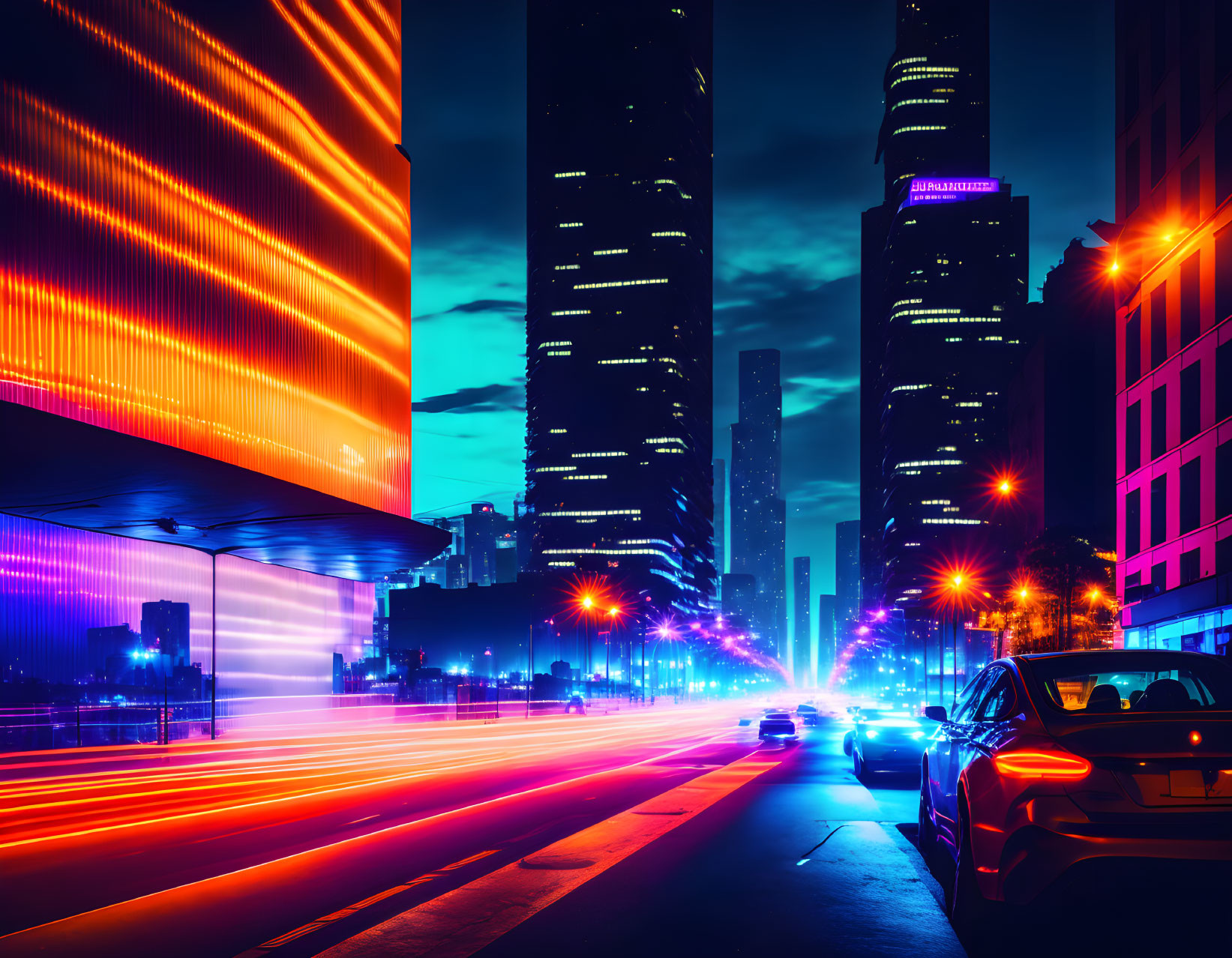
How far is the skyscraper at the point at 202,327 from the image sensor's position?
3119 centimetres

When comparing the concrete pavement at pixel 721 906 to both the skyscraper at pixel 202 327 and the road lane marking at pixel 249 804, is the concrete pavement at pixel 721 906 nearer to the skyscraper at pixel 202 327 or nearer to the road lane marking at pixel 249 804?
the road lane marking at pixel 249 804

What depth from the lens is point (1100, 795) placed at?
6.27m

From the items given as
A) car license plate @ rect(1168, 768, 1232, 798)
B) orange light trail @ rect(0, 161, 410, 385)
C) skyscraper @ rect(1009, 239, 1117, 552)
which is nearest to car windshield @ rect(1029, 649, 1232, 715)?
car license plate @ rect(1168, 768, 1232, 798)

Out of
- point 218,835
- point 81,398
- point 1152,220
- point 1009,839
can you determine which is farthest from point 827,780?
point 1152,220

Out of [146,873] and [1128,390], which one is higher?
[1128,390]

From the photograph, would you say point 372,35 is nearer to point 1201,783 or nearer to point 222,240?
point 222,240

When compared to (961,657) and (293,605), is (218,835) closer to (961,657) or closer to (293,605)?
(293,605)

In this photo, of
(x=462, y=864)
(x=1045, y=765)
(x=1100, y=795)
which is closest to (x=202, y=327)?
(x=462, y=864)

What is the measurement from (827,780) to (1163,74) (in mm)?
34575

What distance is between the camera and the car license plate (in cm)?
622

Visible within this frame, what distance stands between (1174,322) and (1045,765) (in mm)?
40357

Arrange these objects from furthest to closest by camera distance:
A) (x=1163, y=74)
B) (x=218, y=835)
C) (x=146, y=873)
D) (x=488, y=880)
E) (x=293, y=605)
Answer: (x=293, y=605)
(x=1163, y=74)
(x=218, y=835)
(x=146, y=873)
(x=488, y=880)

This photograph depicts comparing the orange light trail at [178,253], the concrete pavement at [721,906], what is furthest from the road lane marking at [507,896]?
the orange light trail at [178,253]

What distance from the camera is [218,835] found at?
13320 mm
